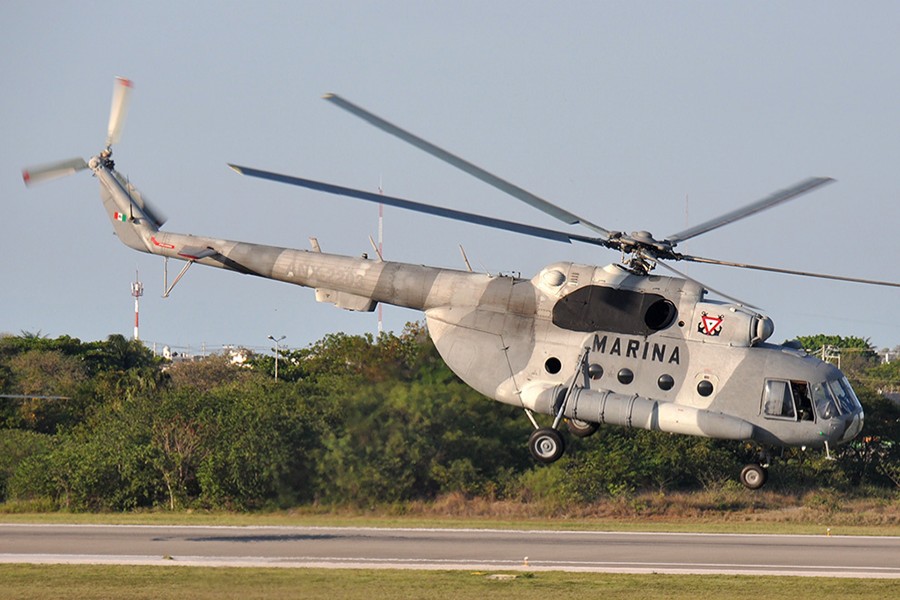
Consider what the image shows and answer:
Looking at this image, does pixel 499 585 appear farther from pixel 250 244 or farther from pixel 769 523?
pixel 769 523

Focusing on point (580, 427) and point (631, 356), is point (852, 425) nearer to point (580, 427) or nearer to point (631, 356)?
point (631, 356)

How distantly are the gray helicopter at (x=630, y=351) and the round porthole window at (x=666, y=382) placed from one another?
0.8 inches

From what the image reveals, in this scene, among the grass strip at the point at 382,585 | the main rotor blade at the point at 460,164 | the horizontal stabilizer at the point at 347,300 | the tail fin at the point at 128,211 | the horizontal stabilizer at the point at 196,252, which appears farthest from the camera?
the tail fin at the point at 128,211

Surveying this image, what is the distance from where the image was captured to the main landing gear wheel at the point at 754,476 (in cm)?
2459

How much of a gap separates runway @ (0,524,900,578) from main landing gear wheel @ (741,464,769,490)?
8.26m

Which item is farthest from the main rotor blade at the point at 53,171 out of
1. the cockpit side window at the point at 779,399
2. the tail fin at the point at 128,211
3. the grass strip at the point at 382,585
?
the cockpit side window at the point at 779,399

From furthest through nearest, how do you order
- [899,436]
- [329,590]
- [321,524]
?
1. [899,436]
2. [321,524]
3. [329,590]

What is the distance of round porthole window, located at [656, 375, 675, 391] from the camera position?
24047 mm

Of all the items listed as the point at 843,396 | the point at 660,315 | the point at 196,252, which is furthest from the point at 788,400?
the point at 196,252

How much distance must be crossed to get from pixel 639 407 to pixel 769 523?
23.6m

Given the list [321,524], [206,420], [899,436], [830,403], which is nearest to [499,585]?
[830,403]

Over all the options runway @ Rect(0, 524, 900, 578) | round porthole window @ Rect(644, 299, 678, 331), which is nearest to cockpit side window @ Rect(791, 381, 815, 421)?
round porthole window @ Rect(644, 299, 678, 331)

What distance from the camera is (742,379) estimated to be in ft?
77.8

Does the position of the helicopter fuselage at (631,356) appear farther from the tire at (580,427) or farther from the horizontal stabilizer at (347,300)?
the horizontal stabilizer at (347,300)
